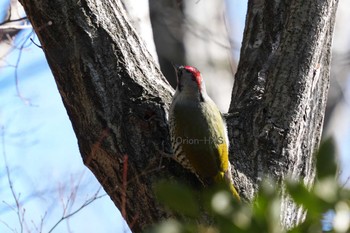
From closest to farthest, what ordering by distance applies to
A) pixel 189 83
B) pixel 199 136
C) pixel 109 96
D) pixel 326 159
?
pixel 326 159 → pixel 109 96 → pixel 199 136 → pixel 189 83

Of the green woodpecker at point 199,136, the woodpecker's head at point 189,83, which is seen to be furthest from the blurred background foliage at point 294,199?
the woodpecker's head at point 189,83

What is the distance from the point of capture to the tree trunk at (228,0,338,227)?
380 cm

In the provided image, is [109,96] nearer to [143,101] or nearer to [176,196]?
[143,101]

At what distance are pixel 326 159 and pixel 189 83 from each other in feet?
10.4

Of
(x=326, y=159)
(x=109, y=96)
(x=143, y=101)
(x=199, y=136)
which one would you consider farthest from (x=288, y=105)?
(x=326, y=159)

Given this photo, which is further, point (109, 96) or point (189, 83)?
point (189, 83)

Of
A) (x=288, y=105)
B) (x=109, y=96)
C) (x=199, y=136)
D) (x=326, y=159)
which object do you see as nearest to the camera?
(x=326, y=159)

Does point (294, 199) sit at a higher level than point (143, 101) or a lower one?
lower

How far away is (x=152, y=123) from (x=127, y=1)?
103 inches

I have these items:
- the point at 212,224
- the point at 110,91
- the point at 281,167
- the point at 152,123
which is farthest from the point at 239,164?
the point at 212,224

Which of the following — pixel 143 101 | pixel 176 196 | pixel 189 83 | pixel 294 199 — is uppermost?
pixel 189 83

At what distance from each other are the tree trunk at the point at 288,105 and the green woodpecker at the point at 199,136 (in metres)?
0.09

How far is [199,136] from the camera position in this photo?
4.13 m

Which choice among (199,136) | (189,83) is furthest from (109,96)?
(189,83)
